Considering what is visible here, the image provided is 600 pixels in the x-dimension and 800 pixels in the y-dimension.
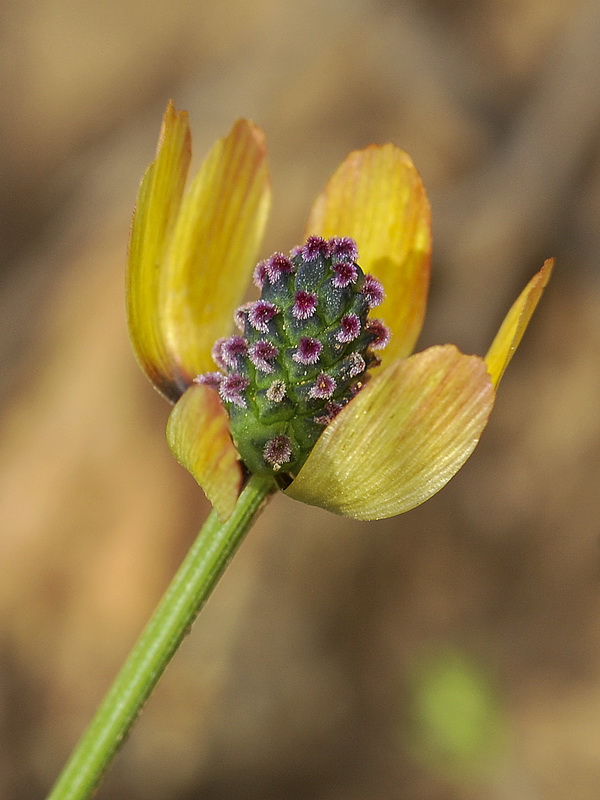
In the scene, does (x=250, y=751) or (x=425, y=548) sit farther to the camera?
(x=425, y=548)

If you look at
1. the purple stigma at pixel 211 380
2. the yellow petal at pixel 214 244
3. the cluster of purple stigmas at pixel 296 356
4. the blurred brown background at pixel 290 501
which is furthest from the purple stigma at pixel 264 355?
the blurred brown background at pixel 290 501

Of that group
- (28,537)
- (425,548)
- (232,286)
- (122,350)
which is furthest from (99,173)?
(232,286)

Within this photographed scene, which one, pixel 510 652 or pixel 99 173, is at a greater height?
pixel 99 173

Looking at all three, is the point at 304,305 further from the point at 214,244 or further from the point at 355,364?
the point at 214,244

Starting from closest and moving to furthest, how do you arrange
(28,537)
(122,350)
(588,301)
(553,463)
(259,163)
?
(259,163) → (28,537) → (122,350) → (553,463) → (588,301)

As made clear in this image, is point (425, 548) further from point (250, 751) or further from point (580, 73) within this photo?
point (580, 73)

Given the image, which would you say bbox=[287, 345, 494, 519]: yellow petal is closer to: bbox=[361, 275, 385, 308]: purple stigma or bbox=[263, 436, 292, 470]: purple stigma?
bbox=[263, 436, 292, 470]: purple stigma

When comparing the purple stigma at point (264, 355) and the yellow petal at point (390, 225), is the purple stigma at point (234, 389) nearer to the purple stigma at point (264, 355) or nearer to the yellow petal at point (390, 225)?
the purple stigma at point (264, 355)
